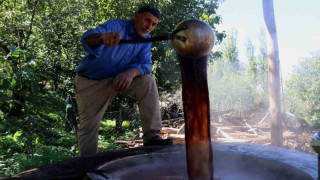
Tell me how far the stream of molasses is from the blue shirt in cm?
102

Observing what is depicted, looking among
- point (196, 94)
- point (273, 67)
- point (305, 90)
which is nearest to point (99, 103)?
point (196, 94)

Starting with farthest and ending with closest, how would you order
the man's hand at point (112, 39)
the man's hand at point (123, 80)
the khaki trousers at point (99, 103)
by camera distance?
the khaki trousers at point (99, 103) → the man's hand at point (123, 80) → the man's hand at point (112, 39)

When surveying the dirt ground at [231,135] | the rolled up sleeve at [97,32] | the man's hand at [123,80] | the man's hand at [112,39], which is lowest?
the dirt ground at [231,135]

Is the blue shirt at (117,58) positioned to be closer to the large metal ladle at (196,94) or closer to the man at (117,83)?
the man at (117,83)

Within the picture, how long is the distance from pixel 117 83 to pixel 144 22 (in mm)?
578

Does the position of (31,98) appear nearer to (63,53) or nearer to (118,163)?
(118,163)

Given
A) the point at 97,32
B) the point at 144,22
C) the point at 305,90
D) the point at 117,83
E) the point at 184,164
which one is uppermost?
the point at 144,22

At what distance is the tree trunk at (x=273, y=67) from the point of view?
4922 mm

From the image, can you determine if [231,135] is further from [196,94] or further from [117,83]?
[196,94]

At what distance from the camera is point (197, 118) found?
141 cm

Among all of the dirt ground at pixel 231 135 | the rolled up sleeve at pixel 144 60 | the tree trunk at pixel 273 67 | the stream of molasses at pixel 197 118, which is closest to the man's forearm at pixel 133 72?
the rolled up sleeve at pixel 144 60

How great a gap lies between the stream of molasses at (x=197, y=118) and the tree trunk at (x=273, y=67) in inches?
158

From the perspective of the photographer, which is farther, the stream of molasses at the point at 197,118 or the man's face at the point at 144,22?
the man's face at the point at 144,22

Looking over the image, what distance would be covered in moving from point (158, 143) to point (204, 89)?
1038 mm
